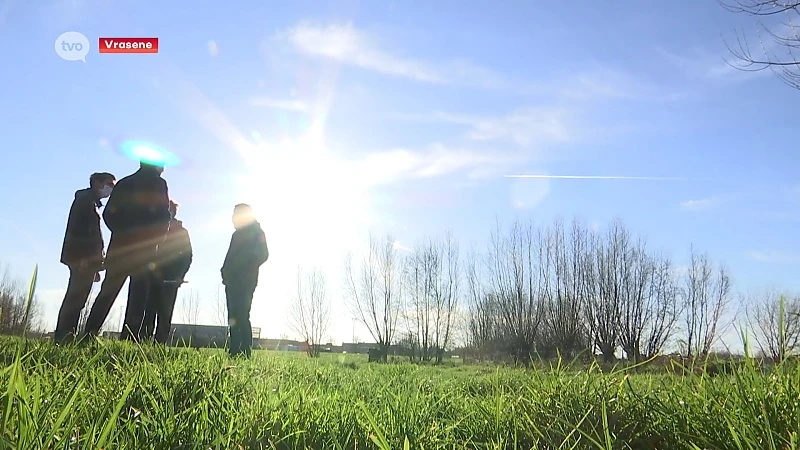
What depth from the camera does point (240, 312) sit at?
6398 millimetres

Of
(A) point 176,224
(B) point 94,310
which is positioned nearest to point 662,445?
(B) point 94,310

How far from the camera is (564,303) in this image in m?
31.3

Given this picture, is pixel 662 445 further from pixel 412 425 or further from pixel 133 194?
pixel 133 194

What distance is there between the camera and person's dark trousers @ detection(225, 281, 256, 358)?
6119 millimetres

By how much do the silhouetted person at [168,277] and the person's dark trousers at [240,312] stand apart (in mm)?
640

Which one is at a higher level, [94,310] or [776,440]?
[94,310]

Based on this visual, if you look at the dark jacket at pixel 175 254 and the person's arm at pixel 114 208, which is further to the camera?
the dark jacket at pixel 175 254

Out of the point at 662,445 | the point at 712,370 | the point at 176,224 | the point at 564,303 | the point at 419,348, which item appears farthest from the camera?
the point at 419,348

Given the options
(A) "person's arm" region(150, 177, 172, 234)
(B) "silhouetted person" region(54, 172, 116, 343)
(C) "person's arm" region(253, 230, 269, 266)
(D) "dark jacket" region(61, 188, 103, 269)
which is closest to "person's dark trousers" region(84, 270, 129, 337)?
(B) "silhouetted person" region(54, 172, 116, 343)

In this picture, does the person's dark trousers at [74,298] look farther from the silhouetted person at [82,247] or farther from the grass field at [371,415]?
the grass field at [371,415]

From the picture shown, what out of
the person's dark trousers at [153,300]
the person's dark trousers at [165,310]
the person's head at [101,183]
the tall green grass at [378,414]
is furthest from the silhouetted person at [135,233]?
the tall green grass at [378,414]

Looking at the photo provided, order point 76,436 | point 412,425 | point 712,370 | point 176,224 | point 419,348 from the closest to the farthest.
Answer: point 76,436 → point 412,425 → point 712,370 → point 176,224 → point 419,348

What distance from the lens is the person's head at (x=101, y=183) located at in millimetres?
5797

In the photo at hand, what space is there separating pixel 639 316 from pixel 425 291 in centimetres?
1205
